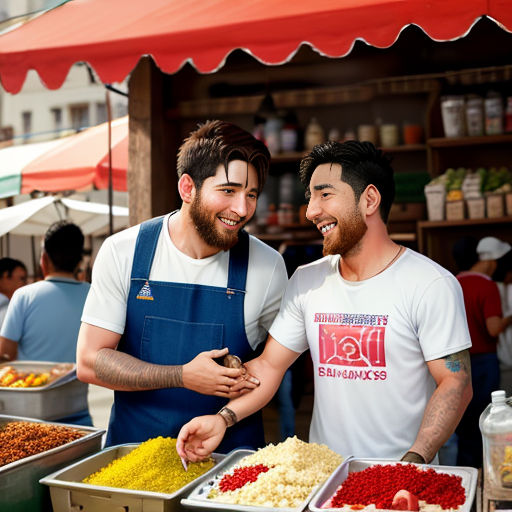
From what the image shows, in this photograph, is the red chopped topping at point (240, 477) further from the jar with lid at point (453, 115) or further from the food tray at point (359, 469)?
the jar with lid at point (453, 115)

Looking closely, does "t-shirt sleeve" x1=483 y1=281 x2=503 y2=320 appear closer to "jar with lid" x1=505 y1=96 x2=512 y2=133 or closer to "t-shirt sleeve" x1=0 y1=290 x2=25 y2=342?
"jar with lid" x1=505 y1=96 x2=512 y2=133

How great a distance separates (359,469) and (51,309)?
8.60ft

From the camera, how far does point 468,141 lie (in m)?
4.98

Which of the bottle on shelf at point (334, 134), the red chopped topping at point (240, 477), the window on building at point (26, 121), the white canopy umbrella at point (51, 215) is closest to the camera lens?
the red chopped topping at point (240, 477)

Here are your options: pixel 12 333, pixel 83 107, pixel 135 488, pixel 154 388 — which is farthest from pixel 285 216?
pixel 83 107

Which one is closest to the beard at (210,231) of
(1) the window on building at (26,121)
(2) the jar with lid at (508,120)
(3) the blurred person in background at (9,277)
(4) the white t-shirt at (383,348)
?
(4) the white t-shirt at (383,348)

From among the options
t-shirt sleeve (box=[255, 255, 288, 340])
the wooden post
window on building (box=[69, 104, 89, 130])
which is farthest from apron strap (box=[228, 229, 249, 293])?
window on building (box=[69, 104, 89, 130])

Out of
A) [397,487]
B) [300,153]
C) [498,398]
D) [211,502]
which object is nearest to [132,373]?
[211,502]

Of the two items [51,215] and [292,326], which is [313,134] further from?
[51,215]

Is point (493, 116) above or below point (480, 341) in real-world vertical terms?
above

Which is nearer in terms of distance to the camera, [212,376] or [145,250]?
[212,376]

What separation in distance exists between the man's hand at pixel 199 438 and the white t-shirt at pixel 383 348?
14.3 inches

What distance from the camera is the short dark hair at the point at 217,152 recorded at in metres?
2.27

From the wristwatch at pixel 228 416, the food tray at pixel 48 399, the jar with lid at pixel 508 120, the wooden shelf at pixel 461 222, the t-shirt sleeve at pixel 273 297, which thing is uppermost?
the jar with lid at pixel 508 120
